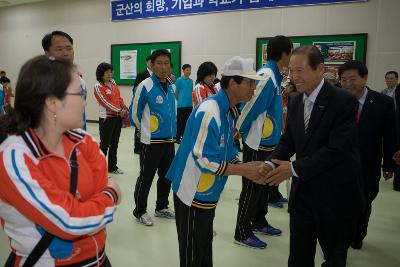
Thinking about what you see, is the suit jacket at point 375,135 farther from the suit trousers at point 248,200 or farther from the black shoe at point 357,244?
the suit trousers at point 248,200

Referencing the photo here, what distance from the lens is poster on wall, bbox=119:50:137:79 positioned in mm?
9414

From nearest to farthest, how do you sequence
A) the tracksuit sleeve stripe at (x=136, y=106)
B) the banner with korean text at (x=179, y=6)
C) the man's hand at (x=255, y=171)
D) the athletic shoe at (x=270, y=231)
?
the man's hand at (x=255, y=171)
the athletic shoe at (x=270, y=231)
the tracksuit sleeve stripe at (x=136, y=106)
the banner with korean text at (x=179, y=6)

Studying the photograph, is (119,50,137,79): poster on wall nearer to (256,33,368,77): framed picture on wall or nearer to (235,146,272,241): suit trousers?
(256,33,368,77): framed picture on wall

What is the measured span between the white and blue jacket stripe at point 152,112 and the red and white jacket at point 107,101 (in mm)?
1706

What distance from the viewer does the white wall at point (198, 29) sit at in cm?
662

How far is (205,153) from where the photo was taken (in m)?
1.80

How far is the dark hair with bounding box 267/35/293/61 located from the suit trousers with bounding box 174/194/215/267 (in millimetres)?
1606

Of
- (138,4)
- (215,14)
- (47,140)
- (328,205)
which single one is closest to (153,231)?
(328,205)

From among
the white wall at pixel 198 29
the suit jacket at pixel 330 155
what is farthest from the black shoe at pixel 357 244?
the white wall at pixel 198 29

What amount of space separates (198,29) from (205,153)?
7112mm

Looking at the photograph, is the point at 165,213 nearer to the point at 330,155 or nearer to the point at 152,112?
the point at 152,112

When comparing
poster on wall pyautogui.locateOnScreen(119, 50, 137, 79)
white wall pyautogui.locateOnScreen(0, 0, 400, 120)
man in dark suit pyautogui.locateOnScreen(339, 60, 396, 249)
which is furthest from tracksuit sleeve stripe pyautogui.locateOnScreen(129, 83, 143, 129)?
poster on wall pyautogui.locateOnScreen(119, 50, 137, 79)

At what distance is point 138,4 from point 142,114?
21.4ft

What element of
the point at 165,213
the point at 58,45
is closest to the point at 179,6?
the point at 165,213
